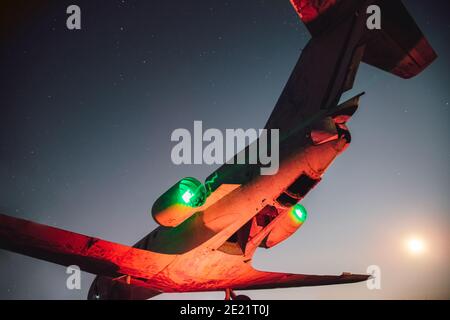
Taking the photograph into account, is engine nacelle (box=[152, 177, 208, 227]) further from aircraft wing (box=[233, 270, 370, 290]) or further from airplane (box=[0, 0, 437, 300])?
aircraft wing (box=[233, 270, 370, 290])

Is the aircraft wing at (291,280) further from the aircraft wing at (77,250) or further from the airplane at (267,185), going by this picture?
the aircraft wing at (77,250)

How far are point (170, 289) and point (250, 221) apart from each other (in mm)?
2151

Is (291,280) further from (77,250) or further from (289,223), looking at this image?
(77,250)

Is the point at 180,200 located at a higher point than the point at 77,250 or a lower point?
higher

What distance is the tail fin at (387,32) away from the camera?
16.8 ft

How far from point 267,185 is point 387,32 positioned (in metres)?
2.89

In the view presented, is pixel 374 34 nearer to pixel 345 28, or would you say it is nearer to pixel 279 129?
pixel 345 28

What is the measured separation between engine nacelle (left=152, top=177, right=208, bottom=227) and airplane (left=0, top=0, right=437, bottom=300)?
0.04 feet

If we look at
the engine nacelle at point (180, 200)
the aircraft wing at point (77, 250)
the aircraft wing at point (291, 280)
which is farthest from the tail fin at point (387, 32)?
the aircraft wing at point (291, 280)

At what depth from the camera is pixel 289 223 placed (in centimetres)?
669

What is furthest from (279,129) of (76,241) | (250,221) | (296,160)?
(76,241)

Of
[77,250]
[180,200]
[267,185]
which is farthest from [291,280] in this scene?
[77,250]

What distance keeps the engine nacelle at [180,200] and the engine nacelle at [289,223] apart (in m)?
2.40

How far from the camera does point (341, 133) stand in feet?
14.9
